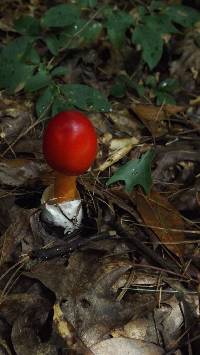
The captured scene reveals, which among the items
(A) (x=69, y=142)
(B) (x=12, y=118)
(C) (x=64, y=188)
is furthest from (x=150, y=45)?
(A) (x=69, y=142)

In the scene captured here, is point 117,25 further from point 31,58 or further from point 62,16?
point 31,58

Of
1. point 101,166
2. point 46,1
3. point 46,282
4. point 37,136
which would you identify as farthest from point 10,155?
point 46,1

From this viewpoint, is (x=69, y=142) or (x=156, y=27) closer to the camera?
(x=69, y=142)

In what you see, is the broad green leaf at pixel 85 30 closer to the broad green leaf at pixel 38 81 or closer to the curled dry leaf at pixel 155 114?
the broad green leaf at pixel 38 81

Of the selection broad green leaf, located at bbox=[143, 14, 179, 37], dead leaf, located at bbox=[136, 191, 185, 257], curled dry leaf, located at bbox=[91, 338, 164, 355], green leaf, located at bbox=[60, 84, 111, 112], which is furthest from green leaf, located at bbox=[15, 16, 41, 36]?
curled dry leaf, located at bbox=[91, 338, 164, 355]

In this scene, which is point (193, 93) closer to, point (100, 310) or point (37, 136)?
point (37, 136)
